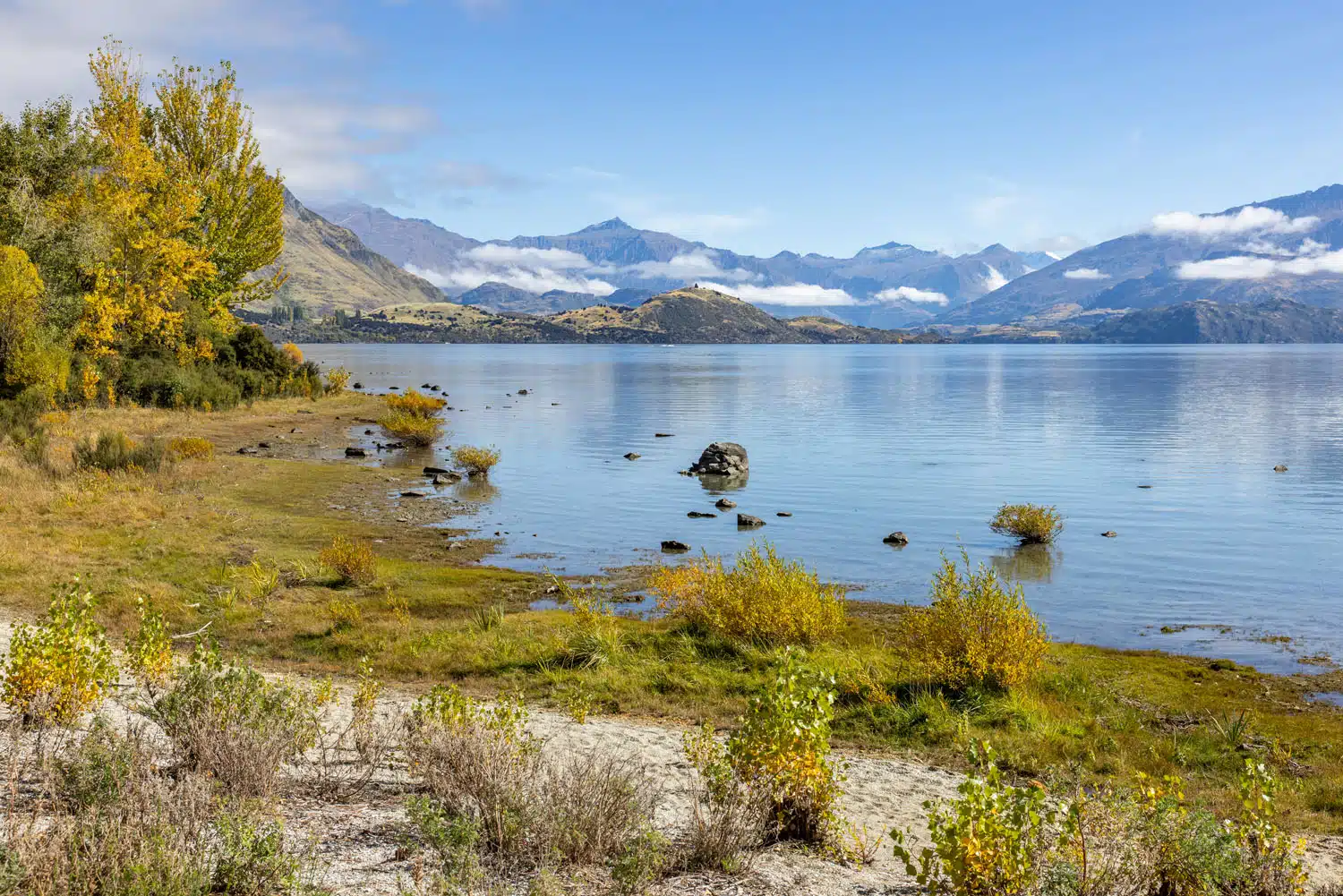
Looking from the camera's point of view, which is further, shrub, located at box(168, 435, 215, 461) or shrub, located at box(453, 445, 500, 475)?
shrub, located at box(453, 445, 500, 475)

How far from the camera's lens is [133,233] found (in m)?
51.3

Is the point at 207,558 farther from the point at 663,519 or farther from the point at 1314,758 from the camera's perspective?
the point at 1314,758

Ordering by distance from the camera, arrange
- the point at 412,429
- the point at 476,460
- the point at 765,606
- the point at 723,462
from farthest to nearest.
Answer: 1. the point at 412,429
2. the point at 723,462
3. the point at 476,460
4. the point at 765,606

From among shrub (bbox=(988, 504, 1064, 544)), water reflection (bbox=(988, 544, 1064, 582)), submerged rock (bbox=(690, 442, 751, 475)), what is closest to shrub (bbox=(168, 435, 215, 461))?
submerged rock (bbox=(690, 442, 751, 475))

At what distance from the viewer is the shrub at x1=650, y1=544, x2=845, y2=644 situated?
17469 millimetres

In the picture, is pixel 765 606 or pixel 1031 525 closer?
pixel 765 606

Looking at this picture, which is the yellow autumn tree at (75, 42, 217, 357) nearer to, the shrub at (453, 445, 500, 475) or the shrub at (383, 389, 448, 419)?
the shrub at (383, 389, 448, 419)

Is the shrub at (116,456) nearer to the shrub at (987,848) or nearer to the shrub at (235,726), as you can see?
the shrub at (235,726)

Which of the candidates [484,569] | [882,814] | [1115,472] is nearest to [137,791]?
[882,814]

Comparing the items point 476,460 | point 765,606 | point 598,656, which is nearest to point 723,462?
point 476,460

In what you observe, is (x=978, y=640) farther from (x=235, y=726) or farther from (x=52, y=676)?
(x=52, y=676)

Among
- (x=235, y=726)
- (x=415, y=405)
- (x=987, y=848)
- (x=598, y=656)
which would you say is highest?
(x=415, y=405)

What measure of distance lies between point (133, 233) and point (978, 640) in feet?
178

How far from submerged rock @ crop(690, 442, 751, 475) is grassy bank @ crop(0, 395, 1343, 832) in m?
22.8
